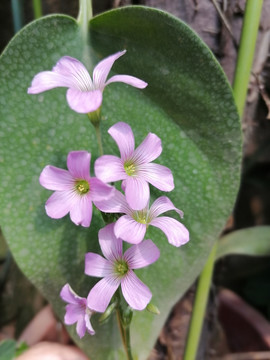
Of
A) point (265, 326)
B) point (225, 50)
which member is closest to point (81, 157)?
point (225, 50)

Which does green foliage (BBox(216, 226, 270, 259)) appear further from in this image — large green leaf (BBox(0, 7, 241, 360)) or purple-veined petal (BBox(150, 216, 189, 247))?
purple-veined petal (BBox(150, 216, 189, 247))

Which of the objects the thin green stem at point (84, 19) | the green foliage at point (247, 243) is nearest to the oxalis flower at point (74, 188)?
the thin green stem at point (84, 19)

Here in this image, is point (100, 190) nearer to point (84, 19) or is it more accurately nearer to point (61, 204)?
point (61, 204)

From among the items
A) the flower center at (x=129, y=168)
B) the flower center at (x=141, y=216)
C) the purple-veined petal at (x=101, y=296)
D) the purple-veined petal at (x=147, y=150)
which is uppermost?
the purple-veined petal at (x=147, y=150)

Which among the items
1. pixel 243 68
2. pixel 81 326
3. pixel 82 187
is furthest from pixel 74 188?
pixel 243 68

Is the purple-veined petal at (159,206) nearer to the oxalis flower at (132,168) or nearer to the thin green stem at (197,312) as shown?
the oxalis flower at (132,168)

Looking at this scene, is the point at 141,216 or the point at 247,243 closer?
the point at 141,216

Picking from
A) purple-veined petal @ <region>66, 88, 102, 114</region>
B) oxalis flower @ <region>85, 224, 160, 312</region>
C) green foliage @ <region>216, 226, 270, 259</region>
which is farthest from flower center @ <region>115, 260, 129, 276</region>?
green foliage @ <region>216, 226, 270, 259</region>
